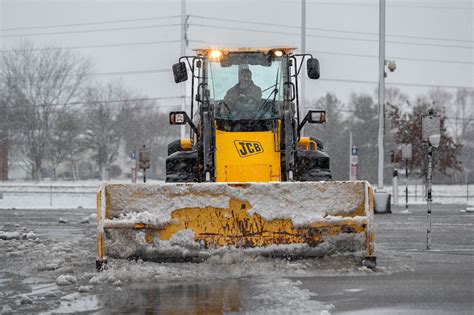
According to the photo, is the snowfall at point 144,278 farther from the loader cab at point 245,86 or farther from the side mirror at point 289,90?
the side mirror at point 289,90

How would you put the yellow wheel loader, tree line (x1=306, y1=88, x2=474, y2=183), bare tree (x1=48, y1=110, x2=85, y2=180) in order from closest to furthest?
the yellow wheel loader, tree line (x1=306, y1=88, x2=474, y2=183), bare tree (x1=48, y1=110, x2=85, y2=180)

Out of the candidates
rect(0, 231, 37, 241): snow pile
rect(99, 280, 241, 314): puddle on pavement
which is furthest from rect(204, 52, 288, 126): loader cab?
rect(0, 231, 37, 241): snow pile

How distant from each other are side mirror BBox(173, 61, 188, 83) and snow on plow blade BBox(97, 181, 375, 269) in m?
2.74

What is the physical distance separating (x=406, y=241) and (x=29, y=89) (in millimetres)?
53300

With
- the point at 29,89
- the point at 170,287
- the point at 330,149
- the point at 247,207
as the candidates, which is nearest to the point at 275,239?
the point at 247,207

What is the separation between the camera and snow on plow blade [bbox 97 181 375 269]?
368 inches

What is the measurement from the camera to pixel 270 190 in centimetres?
939

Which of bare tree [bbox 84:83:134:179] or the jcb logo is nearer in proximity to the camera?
the jcb logo

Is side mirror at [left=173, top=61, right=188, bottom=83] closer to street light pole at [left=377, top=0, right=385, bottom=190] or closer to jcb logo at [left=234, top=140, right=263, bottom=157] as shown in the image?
jcb logo at [left=234, top=140, right=263, bottom=157]

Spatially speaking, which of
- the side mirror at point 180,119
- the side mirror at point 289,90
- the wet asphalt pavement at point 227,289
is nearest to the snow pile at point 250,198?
the wet asphalt pavement at point 227,289

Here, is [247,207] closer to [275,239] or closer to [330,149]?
[275,239]

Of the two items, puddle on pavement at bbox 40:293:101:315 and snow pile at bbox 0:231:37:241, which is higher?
puddle on pavement at bbox 40:293:101:315

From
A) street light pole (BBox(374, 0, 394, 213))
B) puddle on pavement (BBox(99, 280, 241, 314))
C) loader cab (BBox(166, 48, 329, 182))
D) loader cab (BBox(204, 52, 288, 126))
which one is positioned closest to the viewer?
puddle on pavement (BBox(99, 280, 241, 314))

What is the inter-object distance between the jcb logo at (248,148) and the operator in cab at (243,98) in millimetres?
570
